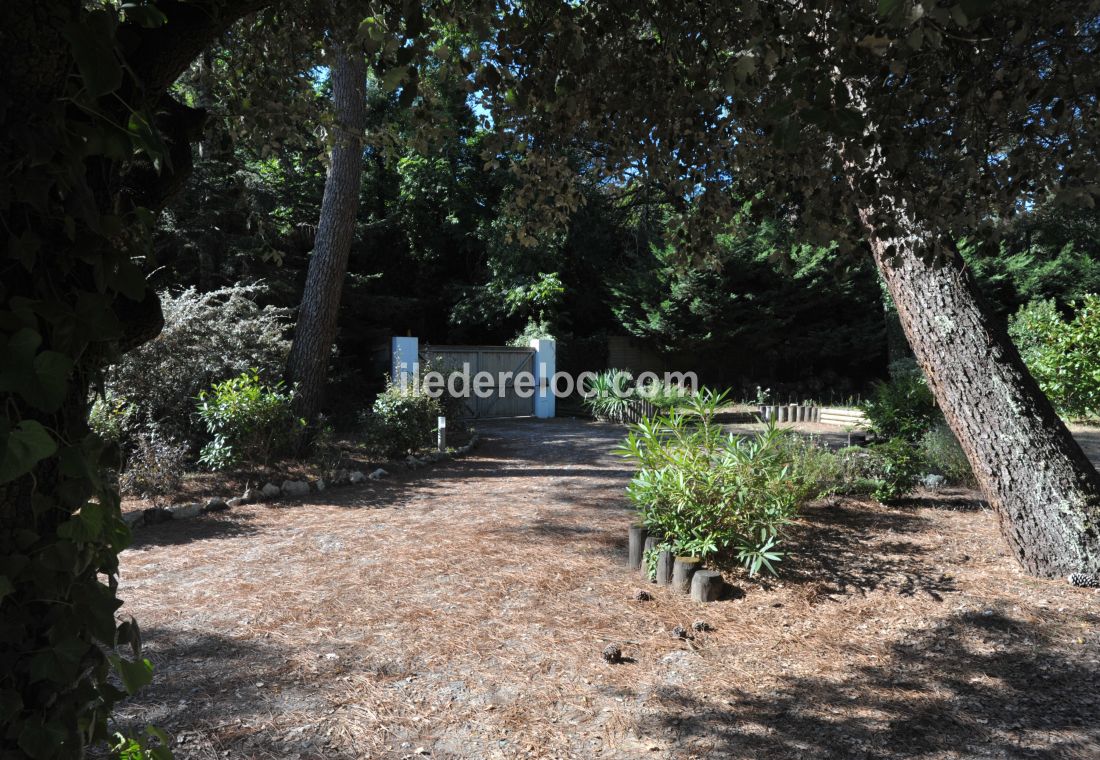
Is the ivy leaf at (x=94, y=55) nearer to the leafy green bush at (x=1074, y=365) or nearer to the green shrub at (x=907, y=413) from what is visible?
the green shrub at (x=907, y=413)

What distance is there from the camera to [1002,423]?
4504mm

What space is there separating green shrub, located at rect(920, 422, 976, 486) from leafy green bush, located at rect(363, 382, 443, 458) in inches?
242

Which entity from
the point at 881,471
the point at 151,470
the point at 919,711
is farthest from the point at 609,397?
the point at 919,711

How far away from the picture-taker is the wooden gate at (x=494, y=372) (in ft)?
47.9

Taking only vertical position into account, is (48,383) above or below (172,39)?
below

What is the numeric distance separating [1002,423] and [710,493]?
193cm

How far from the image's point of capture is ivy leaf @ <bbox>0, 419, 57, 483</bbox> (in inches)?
34.6

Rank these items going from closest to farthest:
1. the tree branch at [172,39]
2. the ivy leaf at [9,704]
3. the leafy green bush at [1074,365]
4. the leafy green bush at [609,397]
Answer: the ivy leaf at [9,704] < the tree branch at [172,39] < the leafy green bush at [1074,365] < the leafy green bush at [609,397]

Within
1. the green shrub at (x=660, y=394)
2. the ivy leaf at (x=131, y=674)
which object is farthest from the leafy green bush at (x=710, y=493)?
the green shrub at (x=660, y=394)

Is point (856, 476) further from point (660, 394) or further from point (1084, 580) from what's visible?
point (660, 394)

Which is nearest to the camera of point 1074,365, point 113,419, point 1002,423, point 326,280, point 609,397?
point 1002,423

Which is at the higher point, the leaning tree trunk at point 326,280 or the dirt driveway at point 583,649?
the leaning tree trunk at point 326,280

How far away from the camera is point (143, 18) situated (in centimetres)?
112

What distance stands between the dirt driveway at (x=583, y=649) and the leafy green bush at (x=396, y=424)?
358cm
